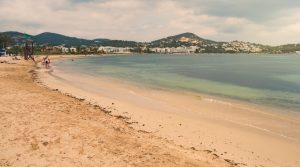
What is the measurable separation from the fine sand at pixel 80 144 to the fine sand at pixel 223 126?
1.09 meters

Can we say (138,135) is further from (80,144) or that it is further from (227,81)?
(227,81)

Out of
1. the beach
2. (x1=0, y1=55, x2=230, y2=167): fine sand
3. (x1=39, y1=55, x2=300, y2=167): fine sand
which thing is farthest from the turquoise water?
(x1=0, y1=55, x2=230, y2=167): fine sand

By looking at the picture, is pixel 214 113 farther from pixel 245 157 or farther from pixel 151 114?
pixel 245 157

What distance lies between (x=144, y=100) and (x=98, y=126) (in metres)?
12.8

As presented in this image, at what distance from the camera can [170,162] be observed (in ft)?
39.3

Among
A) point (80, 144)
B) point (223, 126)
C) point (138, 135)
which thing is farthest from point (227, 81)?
point (80, 144)

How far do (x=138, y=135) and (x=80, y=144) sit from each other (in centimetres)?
353

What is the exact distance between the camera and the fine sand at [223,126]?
14.5 m

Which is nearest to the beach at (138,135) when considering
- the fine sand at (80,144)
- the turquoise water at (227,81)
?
Result: the fine sand at (80,144)

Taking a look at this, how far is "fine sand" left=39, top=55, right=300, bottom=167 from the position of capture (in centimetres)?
1448

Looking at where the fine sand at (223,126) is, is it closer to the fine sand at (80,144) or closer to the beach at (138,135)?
the beach at (138,135)

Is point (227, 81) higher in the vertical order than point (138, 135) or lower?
lower

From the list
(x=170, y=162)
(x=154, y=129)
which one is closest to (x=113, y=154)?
(x=170, y=162)

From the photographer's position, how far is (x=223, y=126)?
19516 mm
